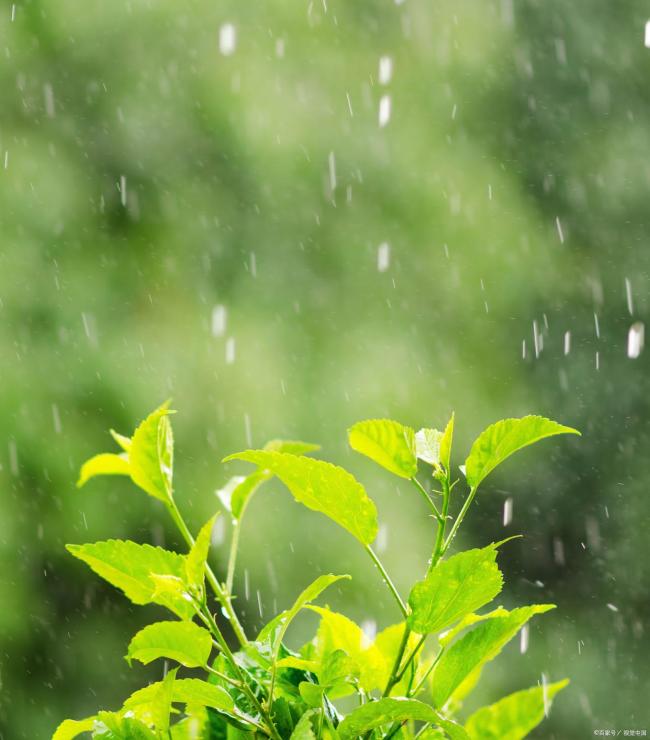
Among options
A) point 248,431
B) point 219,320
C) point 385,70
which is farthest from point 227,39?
point 248,431

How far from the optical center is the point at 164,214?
3148mm

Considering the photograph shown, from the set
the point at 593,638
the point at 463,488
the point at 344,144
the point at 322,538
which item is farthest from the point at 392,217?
the point at 593,638

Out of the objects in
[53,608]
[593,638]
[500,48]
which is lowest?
[593,638]

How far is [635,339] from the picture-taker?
3506mm

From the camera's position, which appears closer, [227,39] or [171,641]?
[171,641]

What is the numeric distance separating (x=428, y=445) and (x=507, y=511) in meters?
2.63

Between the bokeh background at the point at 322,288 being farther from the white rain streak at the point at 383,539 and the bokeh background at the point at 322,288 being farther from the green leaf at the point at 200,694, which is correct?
the green leaf at the point at 200,694

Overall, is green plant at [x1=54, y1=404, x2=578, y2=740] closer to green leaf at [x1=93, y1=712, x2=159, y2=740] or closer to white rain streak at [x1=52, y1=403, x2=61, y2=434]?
green leaf at [x1=93, y1=712, x2=159, y2=740]

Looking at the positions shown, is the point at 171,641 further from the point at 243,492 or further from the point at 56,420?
the point at 56,420

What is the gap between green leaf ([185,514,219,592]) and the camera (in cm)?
44

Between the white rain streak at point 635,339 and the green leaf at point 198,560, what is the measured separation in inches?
127

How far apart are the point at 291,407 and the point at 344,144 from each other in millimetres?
1004

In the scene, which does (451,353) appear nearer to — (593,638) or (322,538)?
(322,538)

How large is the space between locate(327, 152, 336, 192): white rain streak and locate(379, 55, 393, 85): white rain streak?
0.41 meters
